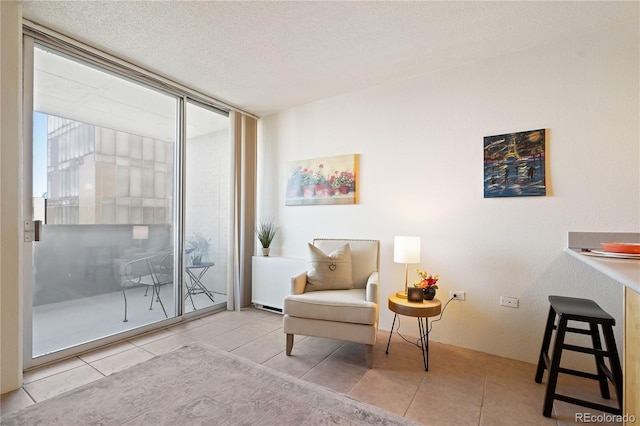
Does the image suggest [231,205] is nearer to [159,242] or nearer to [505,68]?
[159,242]

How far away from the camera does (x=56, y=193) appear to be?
93.9 inches

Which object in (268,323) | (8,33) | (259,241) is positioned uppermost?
(8,33)

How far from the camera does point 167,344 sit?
2619 millimetres

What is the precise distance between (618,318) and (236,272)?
358 cm

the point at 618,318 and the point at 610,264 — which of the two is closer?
the point at 610,264

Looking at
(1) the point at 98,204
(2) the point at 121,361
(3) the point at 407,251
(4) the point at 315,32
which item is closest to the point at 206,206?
(1) the point at 98,204

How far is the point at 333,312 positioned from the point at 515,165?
1934 millimetres

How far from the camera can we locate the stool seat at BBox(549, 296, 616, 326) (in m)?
1.60

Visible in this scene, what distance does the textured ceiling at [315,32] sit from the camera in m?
Answer: 1.99

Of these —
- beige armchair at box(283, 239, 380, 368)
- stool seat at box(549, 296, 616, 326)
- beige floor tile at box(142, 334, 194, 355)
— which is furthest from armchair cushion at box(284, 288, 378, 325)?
stool seat at box(549, 296, 616, 326)

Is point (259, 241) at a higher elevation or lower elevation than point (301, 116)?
lower

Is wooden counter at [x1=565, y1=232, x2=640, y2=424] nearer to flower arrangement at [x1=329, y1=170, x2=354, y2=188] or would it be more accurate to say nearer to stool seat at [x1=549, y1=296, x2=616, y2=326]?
stool seat at [x1=549, y1=296, x2=616, y2=326]

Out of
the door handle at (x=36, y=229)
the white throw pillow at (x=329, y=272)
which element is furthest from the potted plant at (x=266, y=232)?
the door handle at (x=36, y=229)

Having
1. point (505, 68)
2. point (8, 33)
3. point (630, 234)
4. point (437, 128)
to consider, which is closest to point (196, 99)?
point (8, 33)
